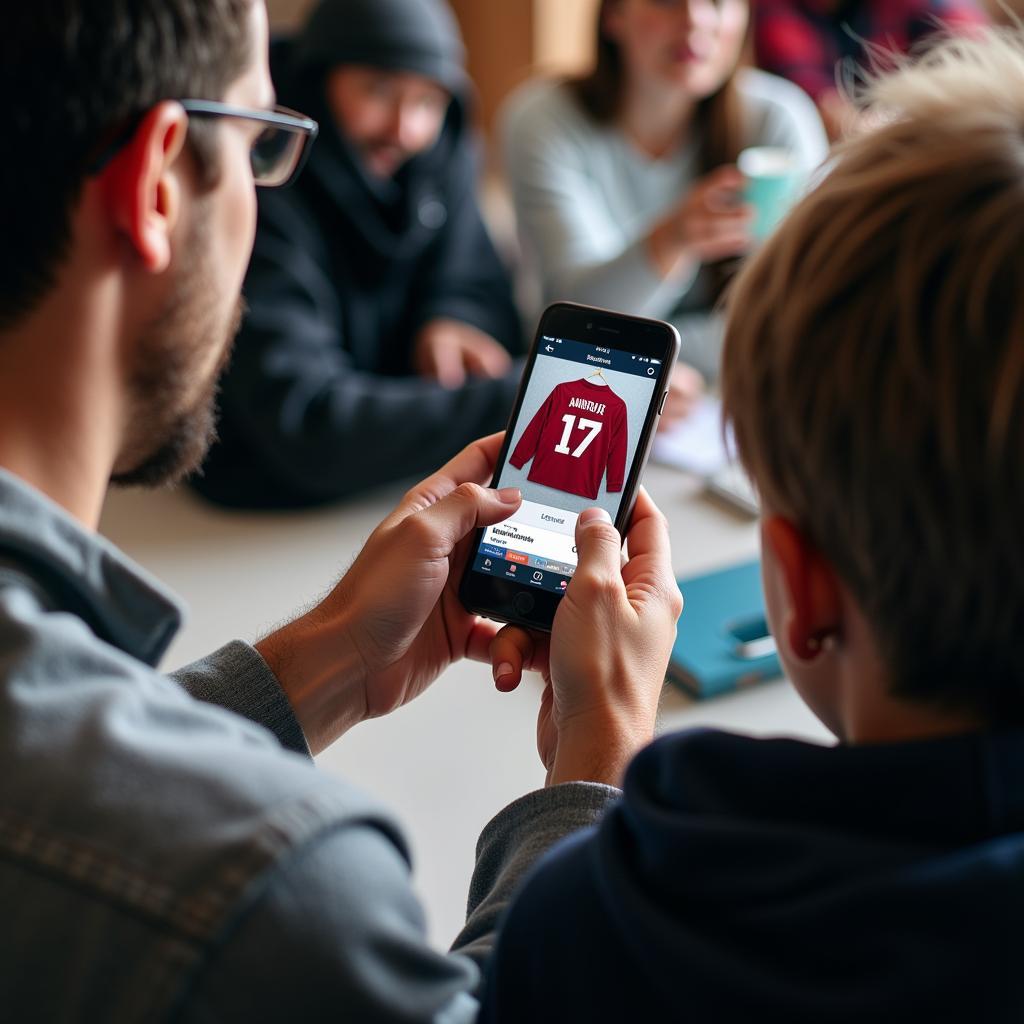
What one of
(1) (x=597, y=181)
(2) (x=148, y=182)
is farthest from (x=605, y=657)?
(1) (x=597, y=181)

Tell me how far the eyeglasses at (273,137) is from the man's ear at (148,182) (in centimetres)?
3

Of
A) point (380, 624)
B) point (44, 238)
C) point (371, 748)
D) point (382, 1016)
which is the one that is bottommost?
point (371, 748)

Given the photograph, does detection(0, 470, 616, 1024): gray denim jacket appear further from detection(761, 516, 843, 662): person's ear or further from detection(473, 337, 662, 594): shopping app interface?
detection(473, 337, 662, 594): shopping app interface

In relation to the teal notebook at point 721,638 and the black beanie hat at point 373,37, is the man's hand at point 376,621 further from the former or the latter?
the black beanie hat at point 373,37

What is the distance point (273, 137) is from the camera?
0.83 m

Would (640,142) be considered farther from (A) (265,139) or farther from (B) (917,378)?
(B) (917,378)

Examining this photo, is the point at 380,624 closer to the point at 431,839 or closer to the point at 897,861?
the point at 431,839

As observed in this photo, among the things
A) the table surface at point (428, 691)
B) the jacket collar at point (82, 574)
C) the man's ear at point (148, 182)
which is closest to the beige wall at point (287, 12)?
the table surface at point (428, 691)

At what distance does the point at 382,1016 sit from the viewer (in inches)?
19.2

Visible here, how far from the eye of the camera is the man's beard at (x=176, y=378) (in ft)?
2.39

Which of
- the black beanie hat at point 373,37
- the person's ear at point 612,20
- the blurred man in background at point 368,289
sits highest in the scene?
the black beanie hat at point 373,37

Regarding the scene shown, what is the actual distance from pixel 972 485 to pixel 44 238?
53 centimetres

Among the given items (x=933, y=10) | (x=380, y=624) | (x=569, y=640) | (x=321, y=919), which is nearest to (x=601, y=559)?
(x=569, y=640)

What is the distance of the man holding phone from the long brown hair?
1218 millimetres
